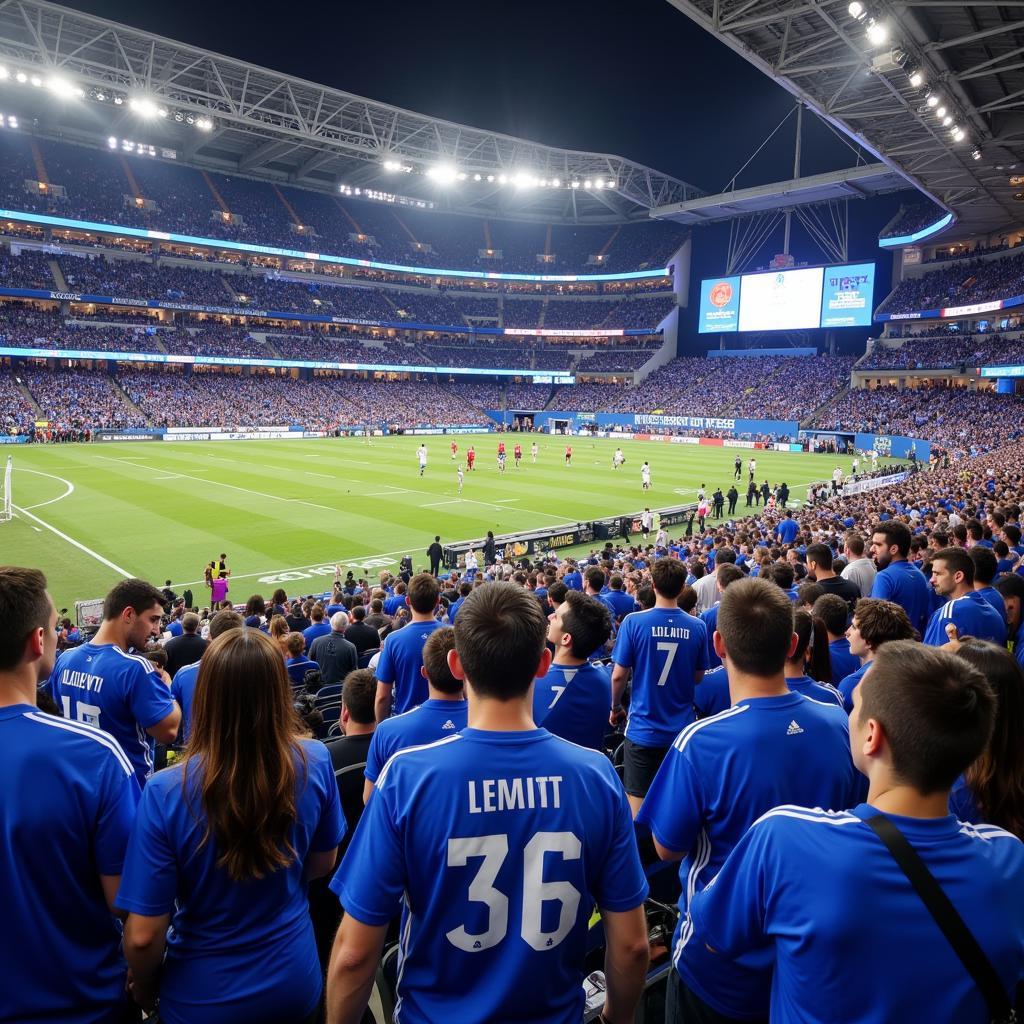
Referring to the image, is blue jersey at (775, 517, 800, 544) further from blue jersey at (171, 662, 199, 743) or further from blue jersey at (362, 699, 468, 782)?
blue jersey at (362, 699, 468, 782)

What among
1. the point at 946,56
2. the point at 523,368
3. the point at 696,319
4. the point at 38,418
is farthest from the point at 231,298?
the point at 946,56

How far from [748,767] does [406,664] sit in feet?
12.8

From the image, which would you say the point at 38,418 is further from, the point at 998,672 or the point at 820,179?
the point at 820,179

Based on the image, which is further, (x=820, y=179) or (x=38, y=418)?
(x=820, y=179)

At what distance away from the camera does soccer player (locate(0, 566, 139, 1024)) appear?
262 centimetres

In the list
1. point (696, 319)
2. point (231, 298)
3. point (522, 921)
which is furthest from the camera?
point (696, 319)

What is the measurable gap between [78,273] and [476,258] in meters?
53.2

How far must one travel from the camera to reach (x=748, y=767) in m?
3.18

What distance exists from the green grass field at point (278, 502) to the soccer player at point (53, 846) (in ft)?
58.9

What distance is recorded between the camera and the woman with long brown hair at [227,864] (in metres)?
2.67

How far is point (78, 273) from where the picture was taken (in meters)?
72.8

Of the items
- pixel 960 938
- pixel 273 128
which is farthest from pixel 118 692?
pixel 273 128

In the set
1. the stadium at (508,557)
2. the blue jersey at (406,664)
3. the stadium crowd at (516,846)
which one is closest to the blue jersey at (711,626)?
the stadium at (508,557)

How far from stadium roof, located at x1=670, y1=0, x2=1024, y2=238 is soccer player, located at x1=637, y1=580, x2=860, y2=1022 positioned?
28580mm
